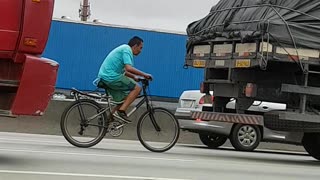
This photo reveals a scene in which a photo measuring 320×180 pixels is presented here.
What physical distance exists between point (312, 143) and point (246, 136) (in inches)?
71.2

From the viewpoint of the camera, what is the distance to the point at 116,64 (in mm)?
9734

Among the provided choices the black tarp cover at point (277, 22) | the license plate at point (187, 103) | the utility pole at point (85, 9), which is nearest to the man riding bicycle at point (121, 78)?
the black tarp cover at point (277, 22)

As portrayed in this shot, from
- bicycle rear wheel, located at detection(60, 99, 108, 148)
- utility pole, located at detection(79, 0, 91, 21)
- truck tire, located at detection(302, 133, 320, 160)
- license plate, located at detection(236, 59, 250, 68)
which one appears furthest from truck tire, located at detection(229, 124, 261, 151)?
utility pole, located at detection(79, 0, 91, 21)

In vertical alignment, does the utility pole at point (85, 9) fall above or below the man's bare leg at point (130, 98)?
above

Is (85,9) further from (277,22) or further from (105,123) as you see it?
(277,22)

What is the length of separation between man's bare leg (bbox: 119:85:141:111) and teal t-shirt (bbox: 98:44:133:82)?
34cm

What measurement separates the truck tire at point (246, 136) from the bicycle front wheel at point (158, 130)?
273cm

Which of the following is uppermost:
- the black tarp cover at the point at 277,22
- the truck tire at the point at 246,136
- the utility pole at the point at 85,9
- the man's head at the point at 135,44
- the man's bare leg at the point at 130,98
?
the utility pole at the point at 85,9

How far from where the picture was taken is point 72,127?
9.36m

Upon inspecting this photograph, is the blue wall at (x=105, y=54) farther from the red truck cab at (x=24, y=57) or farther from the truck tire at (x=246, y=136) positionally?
the red truck cab at (x=24, y=57)

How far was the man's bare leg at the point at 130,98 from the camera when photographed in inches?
379

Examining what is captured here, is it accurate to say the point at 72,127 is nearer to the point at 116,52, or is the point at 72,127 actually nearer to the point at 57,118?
the point at 116,52

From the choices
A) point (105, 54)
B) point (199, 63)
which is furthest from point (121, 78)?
point (105, 54)

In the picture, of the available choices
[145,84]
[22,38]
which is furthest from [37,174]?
[145,84]
